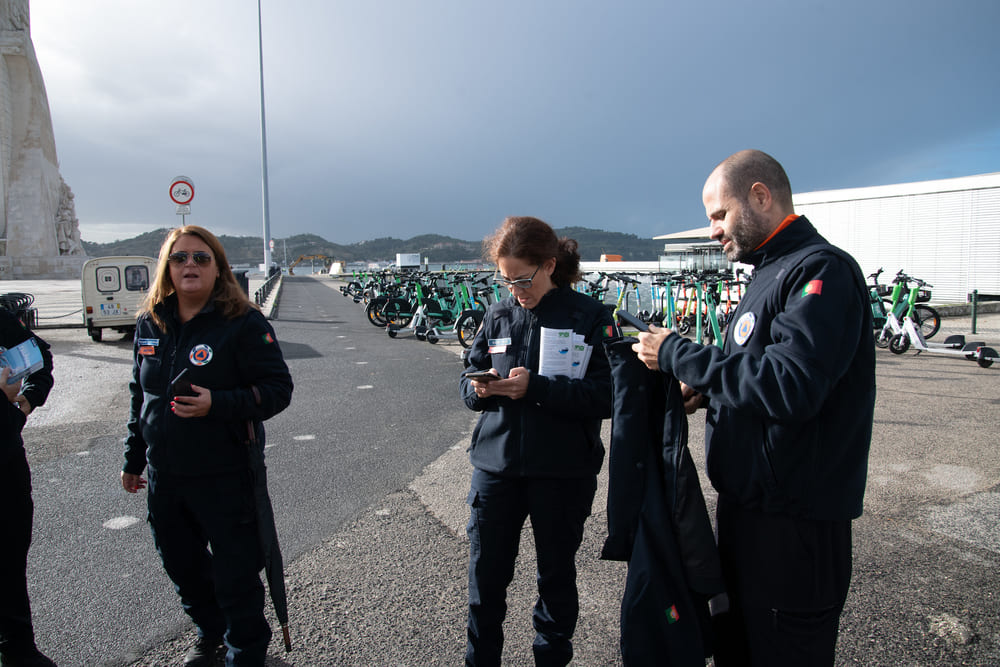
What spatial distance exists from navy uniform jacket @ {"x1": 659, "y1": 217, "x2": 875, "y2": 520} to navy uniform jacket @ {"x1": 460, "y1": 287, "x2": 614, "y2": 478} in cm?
56

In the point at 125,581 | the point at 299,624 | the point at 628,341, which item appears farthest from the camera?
the point at 125,581

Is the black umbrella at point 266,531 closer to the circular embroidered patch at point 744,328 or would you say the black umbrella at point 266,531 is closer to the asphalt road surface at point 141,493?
the asphalt road surface at point 141,493

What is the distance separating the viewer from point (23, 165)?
126 ft

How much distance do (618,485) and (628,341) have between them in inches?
18.4

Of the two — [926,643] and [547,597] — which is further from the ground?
[547,597]

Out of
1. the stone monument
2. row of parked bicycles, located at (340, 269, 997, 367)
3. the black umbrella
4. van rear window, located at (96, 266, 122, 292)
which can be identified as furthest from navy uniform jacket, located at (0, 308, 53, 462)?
the stone monument

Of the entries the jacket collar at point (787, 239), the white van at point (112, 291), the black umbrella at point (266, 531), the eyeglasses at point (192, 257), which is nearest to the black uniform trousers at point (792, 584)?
the jacket collar at point (787, 239)

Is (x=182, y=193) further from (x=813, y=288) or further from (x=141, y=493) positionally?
(x=813, y=288)

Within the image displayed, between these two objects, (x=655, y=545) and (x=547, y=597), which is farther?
(x=547, y=597)

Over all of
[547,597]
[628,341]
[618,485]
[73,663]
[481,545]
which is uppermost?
[628,341]

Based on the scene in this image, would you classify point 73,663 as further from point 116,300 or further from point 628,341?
point 116,300

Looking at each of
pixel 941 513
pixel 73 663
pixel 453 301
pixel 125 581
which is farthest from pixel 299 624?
pixel 453 301

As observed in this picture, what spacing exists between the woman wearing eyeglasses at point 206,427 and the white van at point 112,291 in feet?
36.3

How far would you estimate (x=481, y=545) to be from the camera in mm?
2248
